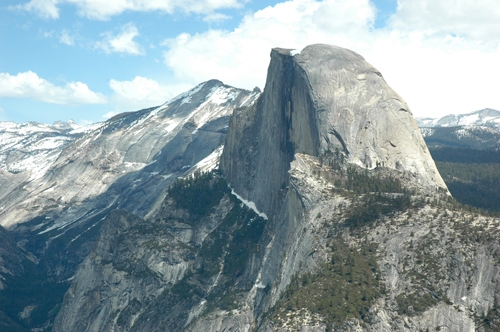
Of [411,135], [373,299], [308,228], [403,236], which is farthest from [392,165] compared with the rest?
[373,299]

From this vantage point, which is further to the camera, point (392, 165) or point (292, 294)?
point (392, 165)

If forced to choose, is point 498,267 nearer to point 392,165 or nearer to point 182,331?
point 392,165

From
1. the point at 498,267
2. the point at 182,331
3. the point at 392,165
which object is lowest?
the point at 182,331

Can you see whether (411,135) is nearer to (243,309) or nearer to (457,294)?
(243,309)

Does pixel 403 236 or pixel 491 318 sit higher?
pixel 403 236

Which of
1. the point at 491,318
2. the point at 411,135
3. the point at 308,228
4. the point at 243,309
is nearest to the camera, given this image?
the point at 491,318

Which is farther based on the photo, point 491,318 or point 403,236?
point 403,236

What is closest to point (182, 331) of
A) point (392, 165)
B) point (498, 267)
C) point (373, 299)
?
point (392, 165)

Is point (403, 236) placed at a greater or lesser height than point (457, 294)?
greater

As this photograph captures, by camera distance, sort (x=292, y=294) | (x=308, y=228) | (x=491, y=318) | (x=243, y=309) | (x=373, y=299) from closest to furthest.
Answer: (x=491, y=318) → (x=373, y=299) → (x=292, y=294) → (x=308, y=228) → (x=243, y=309)
